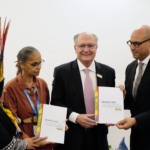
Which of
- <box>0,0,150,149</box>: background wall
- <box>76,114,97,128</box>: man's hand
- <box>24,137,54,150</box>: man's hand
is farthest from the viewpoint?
<box>0,0,150,149</box>: background wall

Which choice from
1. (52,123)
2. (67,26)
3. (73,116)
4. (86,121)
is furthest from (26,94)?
(67,26)

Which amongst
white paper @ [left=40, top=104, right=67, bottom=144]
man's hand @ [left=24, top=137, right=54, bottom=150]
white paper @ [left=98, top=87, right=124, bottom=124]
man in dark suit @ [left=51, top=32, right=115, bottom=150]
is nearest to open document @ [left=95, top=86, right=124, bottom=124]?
white paper @ [left=98, top=87, right=124, bottom=124]

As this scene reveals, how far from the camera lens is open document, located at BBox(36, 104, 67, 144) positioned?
2166 millimetres

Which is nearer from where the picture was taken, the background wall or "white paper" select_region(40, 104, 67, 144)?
"white paper" select_region(40, 104, 67, 144)

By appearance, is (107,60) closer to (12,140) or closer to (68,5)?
(68,5)

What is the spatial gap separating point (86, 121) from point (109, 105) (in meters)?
0.24

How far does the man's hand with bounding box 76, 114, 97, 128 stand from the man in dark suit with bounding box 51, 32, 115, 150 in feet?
0.09

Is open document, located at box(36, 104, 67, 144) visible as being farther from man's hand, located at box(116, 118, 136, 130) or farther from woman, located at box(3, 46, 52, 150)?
man's hand, located at box(116, 118, 136, 130)

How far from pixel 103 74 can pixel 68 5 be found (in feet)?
5.09

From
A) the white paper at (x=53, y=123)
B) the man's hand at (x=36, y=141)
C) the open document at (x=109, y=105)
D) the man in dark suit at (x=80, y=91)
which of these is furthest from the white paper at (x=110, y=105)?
the man's hand at (x=36, y=141)

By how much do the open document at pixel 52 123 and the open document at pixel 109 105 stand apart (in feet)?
0.99

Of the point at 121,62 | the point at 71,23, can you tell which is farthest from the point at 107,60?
the point at 71,23

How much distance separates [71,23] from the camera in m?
3.67

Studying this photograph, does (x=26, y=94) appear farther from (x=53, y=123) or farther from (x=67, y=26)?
(x=67, y=26)
